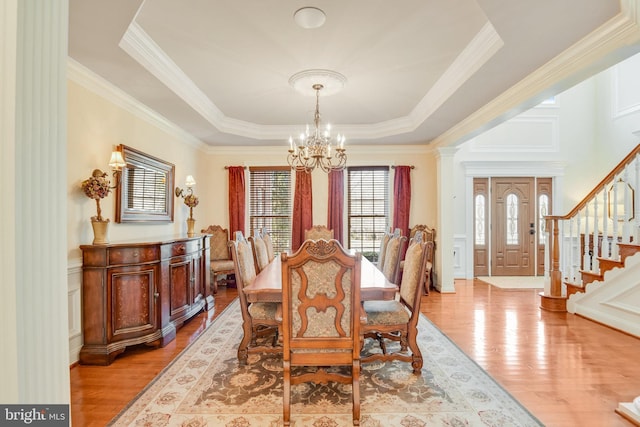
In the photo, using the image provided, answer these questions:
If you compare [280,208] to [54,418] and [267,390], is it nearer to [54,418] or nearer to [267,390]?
[267,390]

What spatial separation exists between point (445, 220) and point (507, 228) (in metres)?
2.08

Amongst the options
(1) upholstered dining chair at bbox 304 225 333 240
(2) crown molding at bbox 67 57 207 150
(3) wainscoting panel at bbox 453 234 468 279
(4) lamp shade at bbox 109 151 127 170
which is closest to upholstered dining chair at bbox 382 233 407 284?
(1) upholstered dining chair at bbox 304 225 333 240

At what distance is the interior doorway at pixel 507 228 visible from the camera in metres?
6.42

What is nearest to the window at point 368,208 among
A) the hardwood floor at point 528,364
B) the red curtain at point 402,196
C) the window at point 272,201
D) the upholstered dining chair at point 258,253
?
the red curtain at point 402,196

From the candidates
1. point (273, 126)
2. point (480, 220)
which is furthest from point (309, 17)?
point (480, 220)

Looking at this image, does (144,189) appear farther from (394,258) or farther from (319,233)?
(394,258)

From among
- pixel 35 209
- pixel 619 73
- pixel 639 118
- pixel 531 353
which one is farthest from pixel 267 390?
pixel 619 73

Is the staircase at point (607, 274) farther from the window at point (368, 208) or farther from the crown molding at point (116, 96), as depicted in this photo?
the crown molding at point (116, 96)

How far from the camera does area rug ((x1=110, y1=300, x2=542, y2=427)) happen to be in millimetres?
1973

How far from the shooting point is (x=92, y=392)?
2.27 metres

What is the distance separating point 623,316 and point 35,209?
496 cm

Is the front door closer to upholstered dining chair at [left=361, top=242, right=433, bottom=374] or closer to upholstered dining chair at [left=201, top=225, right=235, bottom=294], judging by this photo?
upholstered dining chair at [left=361, top=242, right=433, bottom=374]

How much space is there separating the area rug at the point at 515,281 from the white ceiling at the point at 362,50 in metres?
3.13

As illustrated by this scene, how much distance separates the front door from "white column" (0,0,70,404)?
701cm
